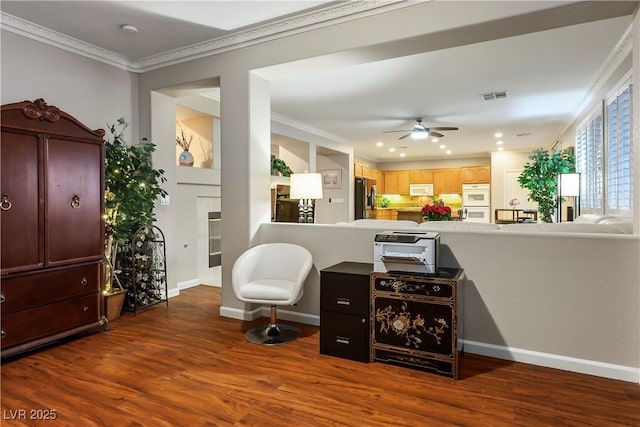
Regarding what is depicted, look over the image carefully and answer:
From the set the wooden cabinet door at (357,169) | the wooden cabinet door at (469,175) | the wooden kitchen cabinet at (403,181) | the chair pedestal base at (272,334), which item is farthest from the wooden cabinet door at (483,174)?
the chair pedestal base at (272,334)

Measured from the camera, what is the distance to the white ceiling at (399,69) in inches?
127

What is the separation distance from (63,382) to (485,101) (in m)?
5.81

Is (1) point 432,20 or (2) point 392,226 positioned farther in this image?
(2) point 392,226

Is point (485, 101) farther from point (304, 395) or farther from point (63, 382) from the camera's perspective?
point (63, 382)

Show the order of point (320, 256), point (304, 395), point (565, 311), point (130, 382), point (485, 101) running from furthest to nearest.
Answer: point (485, 101), point (320, 256), point (565, 311), point (130, 382), point (304, 395)

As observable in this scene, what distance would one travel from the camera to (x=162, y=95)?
445cm

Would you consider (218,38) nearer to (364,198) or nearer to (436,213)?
(436,213)

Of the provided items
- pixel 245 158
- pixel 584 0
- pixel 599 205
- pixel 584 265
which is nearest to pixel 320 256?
pixel 245 158

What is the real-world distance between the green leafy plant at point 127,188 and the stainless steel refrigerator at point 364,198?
253 inches

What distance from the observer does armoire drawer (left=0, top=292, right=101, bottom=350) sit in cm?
271

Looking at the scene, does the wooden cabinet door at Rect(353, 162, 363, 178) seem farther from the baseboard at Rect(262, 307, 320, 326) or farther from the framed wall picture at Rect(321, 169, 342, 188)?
the baseboard at Rect(262, 307, 320, 326)

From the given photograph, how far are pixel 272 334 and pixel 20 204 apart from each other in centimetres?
214

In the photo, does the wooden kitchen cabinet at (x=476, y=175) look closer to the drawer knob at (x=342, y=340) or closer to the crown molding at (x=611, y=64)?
the crown molding at (x=611, y=64)

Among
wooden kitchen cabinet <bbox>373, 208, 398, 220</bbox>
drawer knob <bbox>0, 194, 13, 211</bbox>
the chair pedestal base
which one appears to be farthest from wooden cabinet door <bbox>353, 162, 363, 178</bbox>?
drawer knob <bbox>0, 194, 13, 211</bbox>
